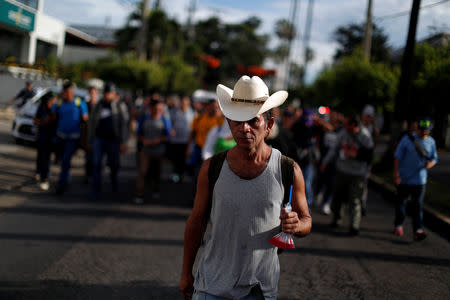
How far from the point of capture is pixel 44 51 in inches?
1409

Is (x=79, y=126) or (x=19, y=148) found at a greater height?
(x=79, y=126)

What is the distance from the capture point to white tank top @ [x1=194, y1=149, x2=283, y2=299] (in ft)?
8.45

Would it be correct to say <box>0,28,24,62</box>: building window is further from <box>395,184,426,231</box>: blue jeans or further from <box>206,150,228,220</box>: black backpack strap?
<box>206,150,228,220</box>: black backpack strap

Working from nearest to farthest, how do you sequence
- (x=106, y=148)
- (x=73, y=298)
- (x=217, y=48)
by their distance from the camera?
(x=73, y=298)
(x=106, y=148)
(x=217, y=48)

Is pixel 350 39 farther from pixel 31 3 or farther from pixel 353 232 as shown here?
pixel 353 232

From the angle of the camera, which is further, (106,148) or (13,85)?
(13,85)

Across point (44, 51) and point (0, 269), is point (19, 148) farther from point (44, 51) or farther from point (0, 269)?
point (44, 51)

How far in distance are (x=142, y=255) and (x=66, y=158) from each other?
3804 mm

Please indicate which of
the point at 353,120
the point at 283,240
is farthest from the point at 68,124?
the point at 283,240

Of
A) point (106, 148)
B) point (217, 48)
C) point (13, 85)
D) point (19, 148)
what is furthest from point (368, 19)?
point (217, 48)

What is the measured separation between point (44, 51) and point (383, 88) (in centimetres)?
2400

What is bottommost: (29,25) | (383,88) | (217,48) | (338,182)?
(338,182)

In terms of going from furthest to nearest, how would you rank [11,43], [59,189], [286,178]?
1. [11,43]
2. [59,189]
3. [286,178]

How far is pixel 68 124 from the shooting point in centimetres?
940
